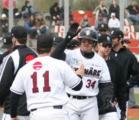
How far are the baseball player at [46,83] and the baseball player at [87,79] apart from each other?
1.13m

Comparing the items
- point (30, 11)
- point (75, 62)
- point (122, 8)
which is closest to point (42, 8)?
point (30, 11)

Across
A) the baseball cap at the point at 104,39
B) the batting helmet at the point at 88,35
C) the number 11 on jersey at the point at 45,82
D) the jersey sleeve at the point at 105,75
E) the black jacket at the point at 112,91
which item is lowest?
the black jacket at the point at 112,91

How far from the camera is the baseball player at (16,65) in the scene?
25.0 feet

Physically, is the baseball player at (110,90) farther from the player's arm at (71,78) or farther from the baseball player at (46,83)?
the baseball player at (46,83)

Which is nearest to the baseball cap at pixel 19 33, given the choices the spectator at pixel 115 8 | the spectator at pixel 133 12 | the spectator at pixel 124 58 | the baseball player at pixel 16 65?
the baseball player at pixel 16 65

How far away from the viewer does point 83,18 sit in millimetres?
23562

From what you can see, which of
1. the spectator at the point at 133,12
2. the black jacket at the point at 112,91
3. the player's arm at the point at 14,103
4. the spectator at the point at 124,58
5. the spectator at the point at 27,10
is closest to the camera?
the player's arm at the point at 14,103

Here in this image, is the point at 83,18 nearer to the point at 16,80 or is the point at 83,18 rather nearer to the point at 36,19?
the point at 36,19

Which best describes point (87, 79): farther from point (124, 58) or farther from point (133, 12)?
point (133, 12)

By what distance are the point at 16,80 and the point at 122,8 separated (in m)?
16.0

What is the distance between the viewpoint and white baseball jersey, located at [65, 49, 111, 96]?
805 centimetres

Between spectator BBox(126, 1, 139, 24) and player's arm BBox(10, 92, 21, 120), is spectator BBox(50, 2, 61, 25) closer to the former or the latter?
spectator BBox(126, 1, 139, 24)

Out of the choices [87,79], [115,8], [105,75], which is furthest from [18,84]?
[115,8]

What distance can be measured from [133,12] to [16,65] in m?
16.6
